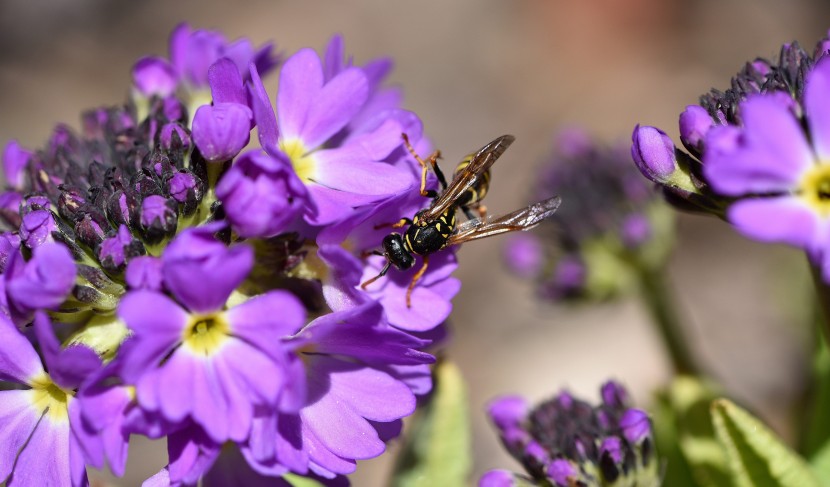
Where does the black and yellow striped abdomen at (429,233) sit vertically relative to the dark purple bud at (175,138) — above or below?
below

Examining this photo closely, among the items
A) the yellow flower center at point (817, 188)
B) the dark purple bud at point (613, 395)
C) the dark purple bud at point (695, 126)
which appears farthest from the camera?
the dark purple bud at point (613, 395)

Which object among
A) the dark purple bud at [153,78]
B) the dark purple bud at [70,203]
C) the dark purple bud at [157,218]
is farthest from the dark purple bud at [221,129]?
the dark purple bud at [153,78]

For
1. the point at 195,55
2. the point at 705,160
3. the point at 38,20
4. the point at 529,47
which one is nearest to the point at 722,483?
the point at 705,160

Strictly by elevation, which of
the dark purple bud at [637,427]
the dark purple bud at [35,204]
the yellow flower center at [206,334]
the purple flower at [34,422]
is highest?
the dark purple bud at [35,204]

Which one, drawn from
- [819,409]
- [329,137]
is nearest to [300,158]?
[329,137]

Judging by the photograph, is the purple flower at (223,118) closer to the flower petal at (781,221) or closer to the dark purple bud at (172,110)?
the dark purple bud at (172,110)

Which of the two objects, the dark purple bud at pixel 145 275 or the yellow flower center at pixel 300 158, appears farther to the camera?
the yellow flower center at pixel 300 158

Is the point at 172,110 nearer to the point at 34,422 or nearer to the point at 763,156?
the point at 34,422
